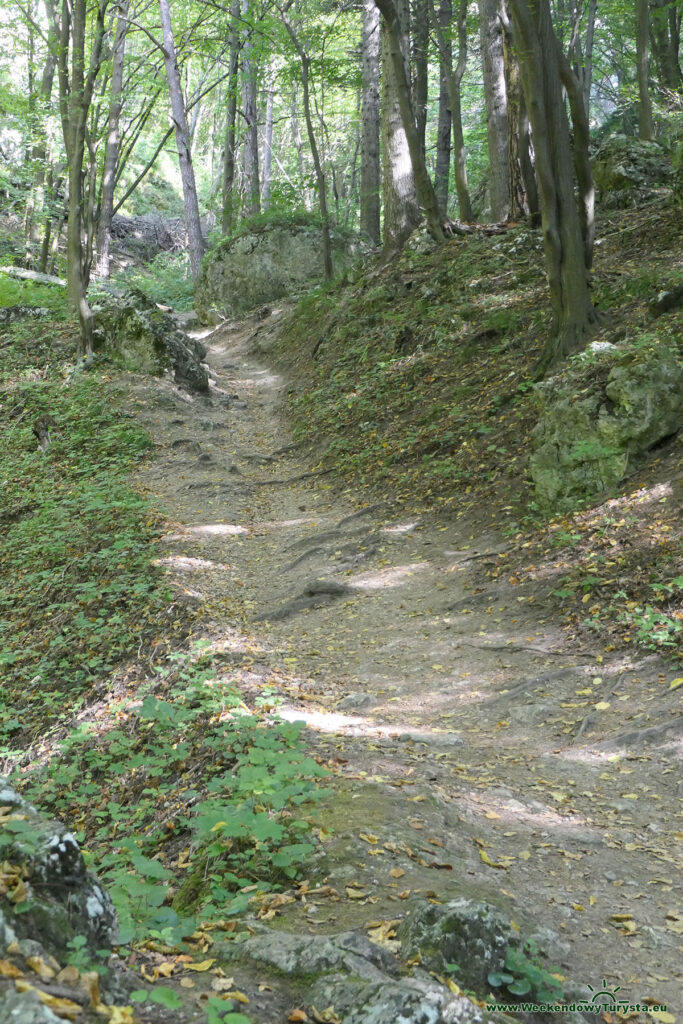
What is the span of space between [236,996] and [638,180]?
14.2 meters

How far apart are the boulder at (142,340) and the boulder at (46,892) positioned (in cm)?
1232

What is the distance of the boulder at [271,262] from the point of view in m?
19.7

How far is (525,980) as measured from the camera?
257 centimetres

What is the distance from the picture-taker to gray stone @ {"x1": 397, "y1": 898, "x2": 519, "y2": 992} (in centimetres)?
252

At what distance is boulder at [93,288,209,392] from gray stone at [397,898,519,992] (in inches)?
486

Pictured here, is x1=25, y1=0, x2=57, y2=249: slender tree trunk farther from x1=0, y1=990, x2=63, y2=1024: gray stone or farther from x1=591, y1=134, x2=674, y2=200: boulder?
x1=0, y1=990, x2=63, y2=1024: gray stone

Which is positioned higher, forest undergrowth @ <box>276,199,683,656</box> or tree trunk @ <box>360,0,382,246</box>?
tree trunk @ <box>360,0,382,246</box>

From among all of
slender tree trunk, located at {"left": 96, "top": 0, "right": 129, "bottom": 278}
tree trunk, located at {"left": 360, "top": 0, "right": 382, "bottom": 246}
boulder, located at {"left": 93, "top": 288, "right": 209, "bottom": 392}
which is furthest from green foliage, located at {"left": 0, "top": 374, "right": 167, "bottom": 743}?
tree trunk, located at {"left": 360, "top": 0, "right": 382, "bottom": 246}

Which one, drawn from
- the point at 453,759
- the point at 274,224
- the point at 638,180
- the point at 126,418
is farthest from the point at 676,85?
the point at 453,759

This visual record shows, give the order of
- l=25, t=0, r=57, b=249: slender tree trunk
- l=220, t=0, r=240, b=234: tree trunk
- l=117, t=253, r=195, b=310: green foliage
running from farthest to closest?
l=117, t=253, r=195, b=310: green foliage
l=220, t=0, r=240, b=234: tree trunk
l=25, t=0, r=57, b=249: slender tree trunk

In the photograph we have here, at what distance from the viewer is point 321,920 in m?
2.81

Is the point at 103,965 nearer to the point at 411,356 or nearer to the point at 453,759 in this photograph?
the point at 453,759

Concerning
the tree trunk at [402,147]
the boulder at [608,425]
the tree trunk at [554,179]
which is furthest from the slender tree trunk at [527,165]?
the boulder at [608,425]

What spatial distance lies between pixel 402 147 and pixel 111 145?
8741mm
